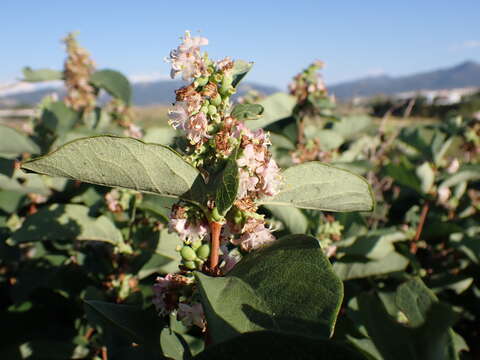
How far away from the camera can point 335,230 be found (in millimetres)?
2082

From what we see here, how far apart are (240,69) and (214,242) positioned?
54 centimetres

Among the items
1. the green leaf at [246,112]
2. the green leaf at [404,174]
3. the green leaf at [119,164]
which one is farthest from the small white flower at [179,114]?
the green leaf at [404,174]

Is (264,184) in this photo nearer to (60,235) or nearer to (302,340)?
(302,340)

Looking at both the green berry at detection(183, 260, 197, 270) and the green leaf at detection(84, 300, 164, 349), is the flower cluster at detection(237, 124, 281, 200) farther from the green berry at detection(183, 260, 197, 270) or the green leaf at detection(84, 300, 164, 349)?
the green leaf at detection(84, 300, 164, 349)

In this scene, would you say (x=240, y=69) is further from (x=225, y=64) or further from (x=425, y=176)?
(x=425, y=176)

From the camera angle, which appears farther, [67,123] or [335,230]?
[67,123]

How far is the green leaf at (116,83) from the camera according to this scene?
3.07m

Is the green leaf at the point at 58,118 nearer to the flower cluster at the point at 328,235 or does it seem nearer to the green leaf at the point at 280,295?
the flower cluster at the point at 328,235

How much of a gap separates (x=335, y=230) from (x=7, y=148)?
215cm

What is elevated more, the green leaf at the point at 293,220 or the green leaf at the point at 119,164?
the green leaf at the point at 119,164

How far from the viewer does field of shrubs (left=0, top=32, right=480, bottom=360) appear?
0.80 m

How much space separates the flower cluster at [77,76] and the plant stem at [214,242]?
314 centimetres

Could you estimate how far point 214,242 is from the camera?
1097 millimetres

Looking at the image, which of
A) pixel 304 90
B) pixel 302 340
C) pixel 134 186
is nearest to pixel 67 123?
pixel 304 90
